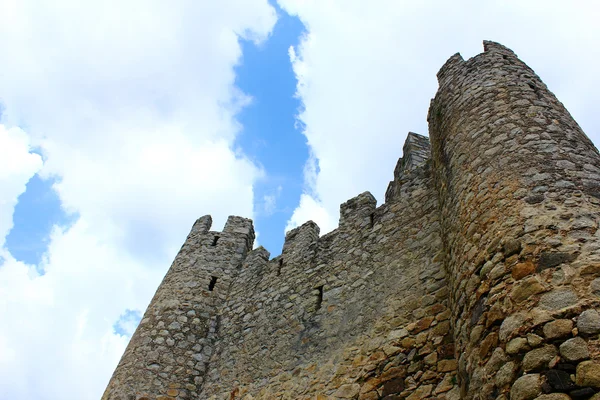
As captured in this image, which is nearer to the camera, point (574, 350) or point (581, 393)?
point (581, 393)

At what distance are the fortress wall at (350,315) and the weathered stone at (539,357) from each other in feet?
6.51

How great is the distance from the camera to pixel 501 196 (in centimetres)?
444

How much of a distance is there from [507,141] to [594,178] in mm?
946

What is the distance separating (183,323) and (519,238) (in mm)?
7257

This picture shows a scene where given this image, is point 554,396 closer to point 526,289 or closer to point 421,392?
point 526,289

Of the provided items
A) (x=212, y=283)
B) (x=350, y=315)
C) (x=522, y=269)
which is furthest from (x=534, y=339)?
(x=212, y=283)

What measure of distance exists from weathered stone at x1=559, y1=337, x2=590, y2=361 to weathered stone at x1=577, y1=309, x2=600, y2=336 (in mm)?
68

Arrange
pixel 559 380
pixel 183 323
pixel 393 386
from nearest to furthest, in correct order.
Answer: pixel 559 380, pixel 393 386, pixel 183 323

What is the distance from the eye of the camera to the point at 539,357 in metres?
3.06

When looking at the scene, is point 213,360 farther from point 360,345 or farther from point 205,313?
point 360,345

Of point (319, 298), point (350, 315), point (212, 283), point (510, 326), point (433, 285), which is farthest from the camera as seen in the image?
point (212, 283)

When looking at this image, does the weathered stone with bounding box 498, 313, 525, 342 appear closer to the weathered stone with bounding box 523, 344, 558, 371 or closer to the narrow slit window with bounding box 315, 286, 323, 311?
the weathered stone with bounding box 523, 344, 558, 371

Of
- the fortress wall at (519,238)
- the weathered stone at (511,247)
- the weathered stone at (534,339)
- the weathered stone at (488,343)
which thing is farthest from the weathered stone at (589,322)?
the weathered stone at (511,247)

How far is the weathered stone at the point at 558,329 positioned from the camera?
3.04 meters
